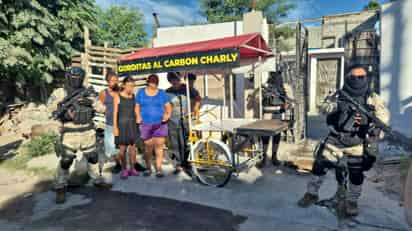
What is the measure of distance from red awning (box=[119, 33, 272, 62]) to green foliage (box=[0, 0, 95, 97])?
18.1 feet

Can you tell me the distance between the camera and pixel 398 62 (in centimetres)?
634

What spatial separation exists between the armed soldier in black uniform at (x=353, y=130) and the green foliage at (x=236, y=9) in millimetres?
18198

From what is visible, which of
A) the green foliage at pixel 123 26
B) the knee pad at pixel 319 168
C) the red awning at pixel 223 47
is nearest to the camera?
the knee pad at pixel 319 168

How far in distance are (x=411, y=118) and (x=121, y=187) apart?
20.6 ft

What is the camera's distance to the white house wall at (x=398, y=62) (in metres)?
6.18

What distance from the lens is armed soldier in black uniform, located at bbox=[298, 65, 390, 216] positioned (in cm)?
323

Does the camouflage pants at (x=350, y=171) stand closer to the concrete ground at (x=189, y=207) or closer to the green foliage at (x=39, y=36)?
the concrete ground at (x=189, y=207)

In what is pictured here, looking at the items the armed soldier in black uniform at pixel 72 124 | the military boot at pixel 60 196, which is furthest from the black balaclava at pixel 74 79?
the military boot at pixel 60 196

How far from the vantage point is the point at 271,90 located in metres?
6.31

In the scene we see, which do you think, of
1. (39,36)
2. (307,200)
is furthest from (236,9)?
(307,200)

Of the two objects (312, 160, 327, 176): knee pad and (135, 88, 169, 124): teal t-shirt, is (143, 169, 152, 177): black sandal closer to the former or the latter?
(135, 88, 169, 124): teal t-shirt

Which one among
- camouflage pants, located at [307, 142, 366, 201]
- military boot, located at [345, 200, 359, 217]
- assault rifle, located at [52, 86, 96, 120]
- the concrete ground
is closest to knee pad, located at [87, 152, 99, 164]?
the concrete ground

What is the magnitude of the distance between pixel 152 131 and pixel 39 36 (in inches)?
275

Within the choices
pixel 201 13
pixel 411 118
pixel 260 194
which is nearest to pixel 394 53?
A: pixel 411 118
